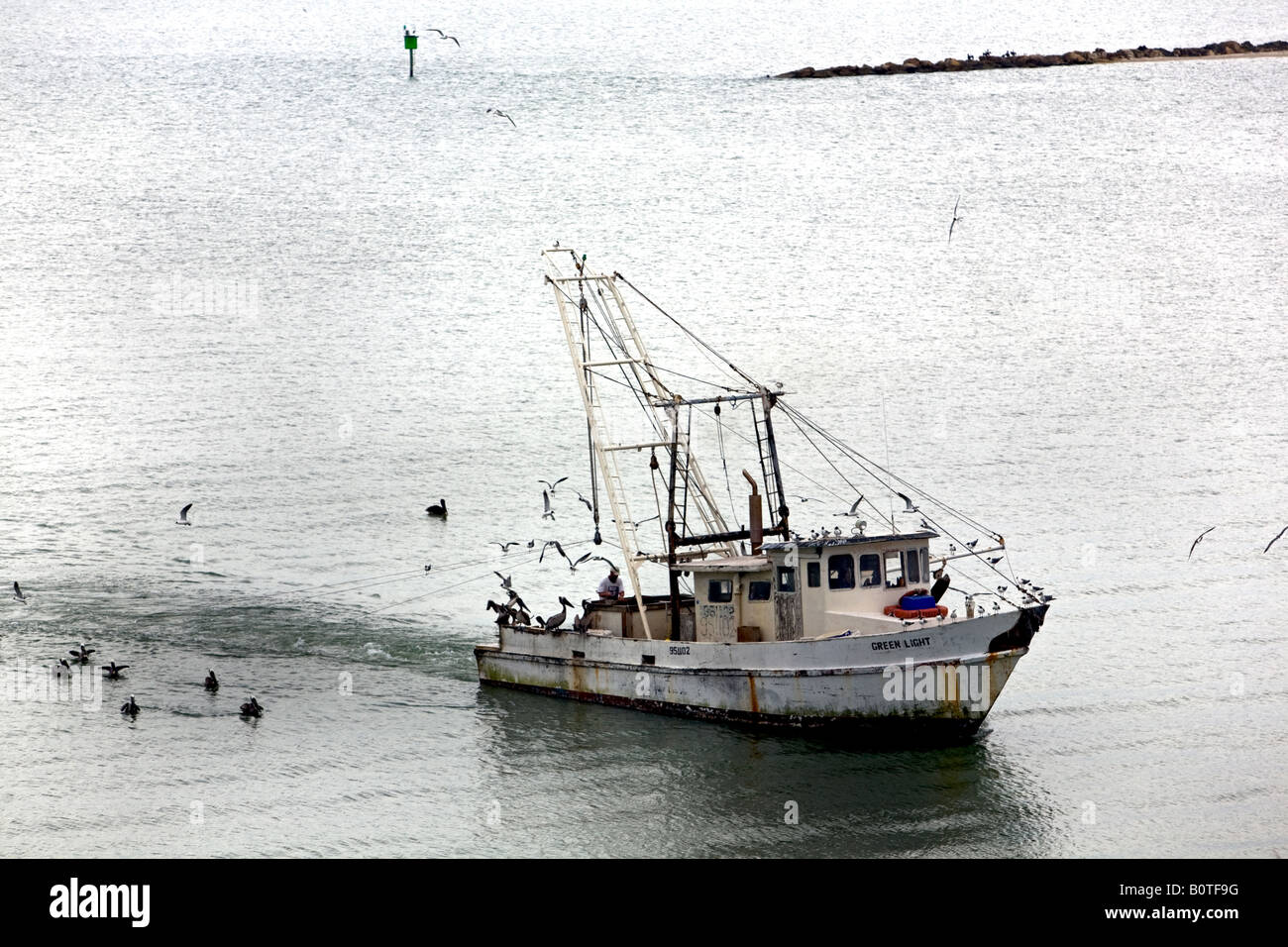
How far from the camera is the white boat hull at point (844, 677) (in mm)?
35938

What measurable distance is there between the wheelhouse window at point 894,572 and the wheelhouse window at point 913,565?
0.18 meters

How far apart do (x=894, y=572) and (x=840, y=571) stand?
122 centimetres

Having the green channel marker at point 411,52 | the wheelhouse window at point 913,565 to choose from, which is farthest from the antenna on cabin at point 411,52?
the wheelhouse window at point 913,565

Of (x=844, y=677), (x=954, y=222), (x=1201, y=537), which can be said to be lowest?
(x=844, y=677)

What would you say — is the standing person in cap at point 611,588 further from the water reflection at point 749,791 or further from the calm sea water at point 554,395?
the water reflection at point 749,791

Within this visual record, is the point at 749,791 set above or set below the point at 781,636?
below

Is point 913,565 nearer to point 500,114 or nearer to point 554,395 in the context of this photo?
point 554,395

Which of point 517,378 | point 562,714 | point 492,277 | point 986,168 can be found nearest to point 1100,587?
point 562,714

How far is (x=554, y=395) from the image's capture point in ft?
213

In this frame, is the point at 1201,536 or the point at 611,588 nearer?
the point at 611,588

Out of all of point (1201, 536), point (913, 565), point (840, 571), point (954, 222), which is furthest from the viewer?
point (954, 222)

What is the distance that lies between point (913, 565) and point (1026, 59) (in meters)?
92.3

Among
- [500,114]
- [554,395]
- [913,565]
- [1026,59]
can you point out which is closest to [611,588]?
[913,565]

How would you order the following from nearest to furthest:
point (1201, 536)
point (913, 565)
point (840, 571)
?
1. point (840, 571)
2. point (913, 565)
3. point (1201, 536)
